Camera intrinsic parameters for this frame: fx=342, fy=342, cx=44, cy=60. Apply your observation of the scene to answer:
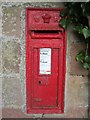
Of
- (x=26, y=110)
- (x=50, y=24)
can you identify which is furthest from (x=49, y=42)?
(x=26, y=110)

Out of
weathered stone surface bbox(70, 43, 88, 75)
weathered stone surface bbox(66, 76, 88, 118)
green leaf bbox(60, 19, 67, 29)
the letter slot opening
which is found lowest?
weathered stone surface bbox(66, 76, 88, 118)

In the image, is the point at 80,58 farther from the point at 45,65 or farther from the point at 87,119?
the point at 87,119

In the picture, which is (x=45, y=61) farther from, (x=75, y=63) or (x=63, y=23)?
(x=63, y=23)

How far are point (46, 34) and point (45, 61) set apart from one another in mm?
264

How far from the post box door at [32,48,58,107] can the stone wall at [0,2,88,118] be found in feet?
0.36

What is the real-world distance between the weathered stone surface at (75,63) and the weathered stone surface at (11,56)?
0.51 metres

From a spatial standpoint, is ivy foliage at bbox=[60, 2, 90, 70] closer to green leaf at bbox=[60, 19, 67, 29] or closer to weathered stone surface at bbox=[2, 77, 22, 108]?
green leaf at bbox=[60, 19, 67, 29]

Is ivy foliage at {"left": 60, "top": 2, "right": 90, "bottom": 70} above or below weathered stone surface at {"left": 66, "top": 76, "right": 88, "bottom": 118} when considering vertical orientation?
above

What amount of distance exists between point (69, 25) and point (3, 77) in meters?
0.82

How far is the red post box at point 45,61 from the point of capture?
10.6ft

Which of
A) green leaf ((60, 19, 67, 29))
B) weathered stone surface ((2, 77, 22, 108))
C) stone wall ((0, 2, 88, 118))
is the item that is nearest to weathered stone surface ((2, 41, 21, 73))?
stone wall ((0, 2, 88, 118))

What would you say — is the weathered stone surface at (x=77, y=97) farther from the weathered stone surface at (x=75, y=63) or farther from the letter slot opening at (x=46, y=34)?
the letter slot opening at (x=46, y=34)

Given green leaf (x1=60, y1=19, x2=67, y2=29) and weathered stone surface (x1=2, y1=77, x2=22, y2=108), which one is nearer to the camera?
green leaf (x1=60, y1=19, x2=67, y2=29)

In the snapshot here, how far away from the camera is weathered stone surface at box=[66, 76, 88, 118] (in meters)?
3.36
